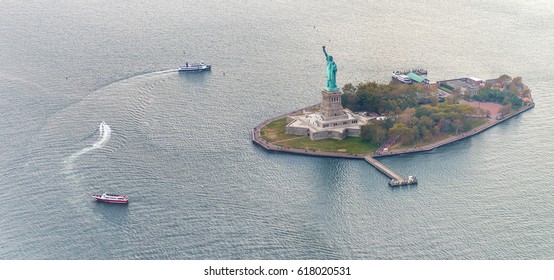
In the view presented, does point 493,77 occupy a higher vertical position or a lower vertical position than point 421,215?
higher

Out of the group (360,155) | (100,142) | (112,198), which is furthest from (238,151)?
(112,198)

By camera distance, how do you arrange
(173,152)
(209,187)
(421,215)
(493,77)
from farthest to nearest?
Answer: (493,77)
(173,152)
(209,187)
(421,215)

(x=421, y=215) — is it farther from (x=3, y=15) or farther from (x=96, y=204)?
(x=3, y=15)

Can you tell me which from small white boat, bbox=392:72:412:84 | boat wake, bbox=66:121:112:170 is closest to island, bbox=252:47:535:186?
small white boat, bbox=392:72:412:84

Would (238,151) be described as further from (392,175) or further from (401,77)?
(401,77)

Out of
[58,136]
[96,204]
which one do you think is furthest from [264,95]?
[96,204]

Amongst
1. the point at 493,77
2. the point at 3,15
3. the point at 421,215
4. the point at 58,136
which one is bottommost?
the point at 421,215

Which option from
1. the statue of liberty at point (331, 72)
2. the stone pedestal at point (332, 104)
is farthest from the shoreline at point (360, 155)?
the statue of liberty at point (331, 72)
